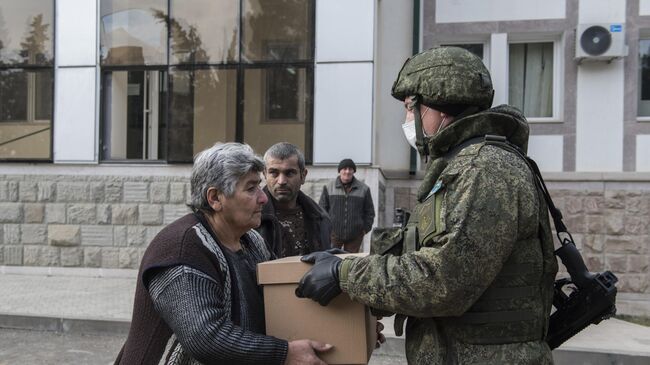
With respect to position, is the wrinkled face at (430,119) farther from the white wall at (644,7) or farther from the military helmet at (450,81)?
the white wall at (644,7)

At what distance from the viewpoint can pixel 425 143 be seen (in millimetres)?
2102

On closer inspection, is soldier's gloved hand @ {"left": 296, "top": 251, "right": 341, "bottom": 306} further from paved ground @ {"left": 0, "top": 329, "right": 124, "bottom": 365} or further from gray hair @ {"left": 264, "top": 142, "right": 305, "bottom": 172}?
paved ground @ {"left": 0, "top": 329, "right": 124, "bottom": 365}

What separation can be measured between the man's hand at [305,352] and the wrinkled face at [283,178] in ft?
6.21

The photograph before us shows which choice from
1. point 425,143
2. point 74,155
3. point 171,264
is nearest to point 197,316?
point 171,264

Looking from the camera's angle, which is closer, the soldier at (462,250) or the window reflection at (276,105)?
the soldier at (462,250)

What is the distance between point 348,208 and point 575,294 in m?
5.30

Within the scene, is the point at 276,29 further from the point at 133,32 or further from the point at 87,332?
the point at 87,332

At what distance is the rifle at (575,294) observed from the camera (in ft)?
6.74

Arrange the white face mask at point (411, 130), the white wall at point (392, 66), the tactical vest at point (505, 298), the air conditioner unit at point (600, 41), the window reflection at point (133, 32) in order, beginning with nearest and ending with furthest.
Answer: the tactical vest at point (505, 298), the white face mask at point (411, 130), the air conditioner unit at point (600, 41), the window reflection at point (133, 32), the white wall at point (392, 66)

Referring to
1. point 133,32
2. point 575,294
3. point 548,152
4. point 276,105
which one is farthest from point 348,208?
point 575,294

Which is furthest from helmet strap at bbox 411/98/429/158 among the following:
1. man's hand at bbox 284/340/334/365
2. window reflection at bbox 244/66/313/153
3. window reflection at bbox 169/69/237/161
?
window reflection at bbox 169/69/237/161

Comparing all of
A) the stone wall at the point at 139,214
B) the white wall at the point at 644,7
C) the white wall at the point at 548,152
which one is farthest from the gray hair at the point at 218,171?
the white wall at the point at 644,7

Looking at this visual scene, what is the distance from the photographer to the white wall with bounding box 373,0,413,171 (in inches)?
359

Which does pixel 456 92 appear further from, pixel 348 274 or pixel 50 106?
pixel 50 106
